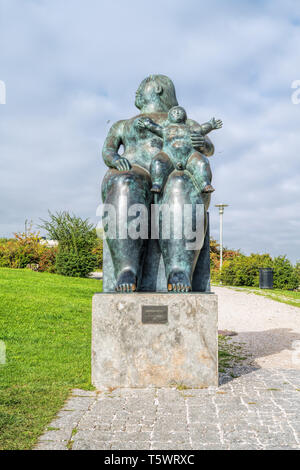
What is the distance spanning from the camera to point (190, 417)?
115 inches

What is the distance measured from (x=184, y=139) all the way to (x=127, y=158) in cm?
65

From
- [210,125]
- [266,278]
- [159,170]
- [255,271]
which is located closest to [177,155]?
[159,170]

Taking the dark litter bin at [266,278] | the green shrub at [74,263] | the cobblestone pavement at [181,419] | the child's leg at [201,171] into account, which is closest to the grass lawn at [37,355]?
the cobblestone pavement at [181,419]

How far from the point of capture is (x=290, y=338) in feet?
23.7

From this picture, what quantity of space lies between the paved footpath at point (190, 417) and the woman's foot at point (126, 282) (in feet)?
2.77

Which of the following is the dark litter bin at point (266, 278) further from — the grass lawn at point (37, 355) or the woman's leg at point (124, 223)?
the woman's leg at point (124, 223)

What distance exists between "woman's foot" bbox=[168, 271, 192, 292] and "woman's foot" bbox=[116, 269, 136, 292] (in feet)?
1.10

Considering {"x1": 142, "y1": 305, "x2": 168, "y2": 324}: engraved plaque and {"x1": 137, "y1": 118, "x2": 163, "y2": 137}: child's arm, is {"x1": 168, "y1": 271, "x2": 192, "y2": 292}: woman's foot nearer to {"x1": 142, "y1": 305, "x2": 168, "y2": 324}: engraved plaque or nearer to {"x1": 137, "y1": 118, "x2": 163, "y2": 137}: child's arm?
{"x1": 142, "y1": 305, "x2": 168, "y2": 324}: engraved plaque

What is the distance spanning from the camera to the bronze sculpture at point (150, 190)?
3.99m

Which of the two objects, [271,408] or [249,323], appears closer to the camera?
[271,408]

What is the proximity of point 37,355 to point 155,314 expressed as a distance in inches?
88.6

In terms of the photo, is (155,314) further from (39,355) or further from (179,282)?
(39,355)

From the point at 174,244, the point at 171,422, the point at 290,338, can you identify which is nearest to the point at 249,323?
the point at 290,338
